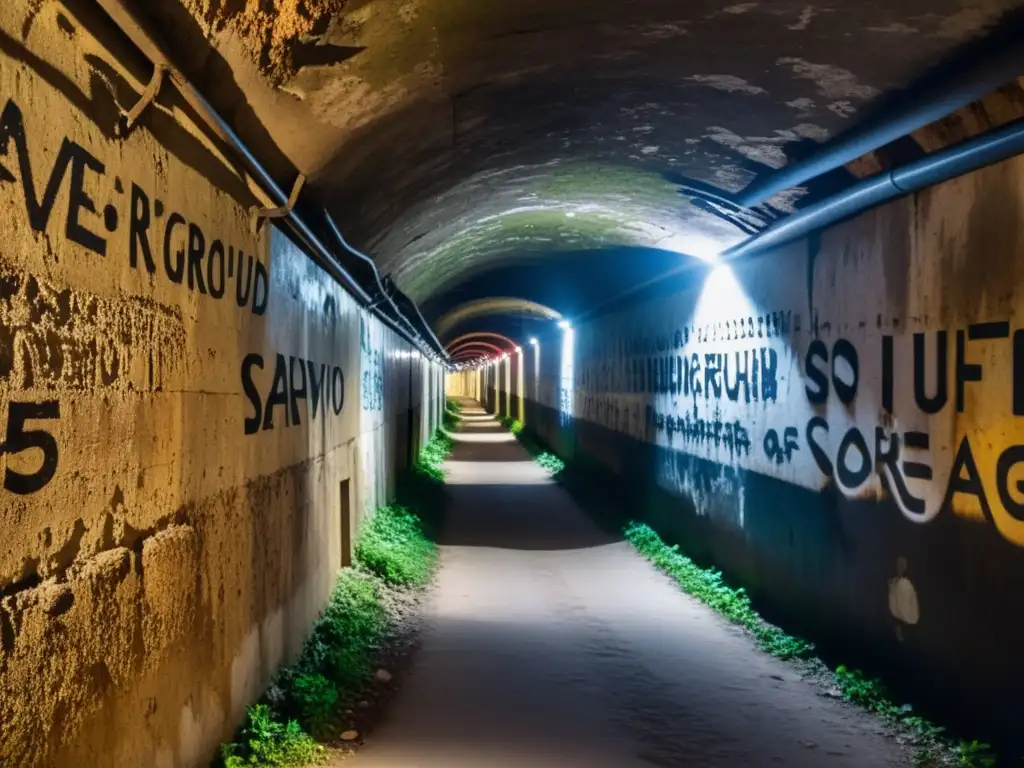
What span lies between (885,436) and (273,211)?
413 cm

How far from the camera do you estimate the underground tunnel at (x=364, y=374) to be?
2855 millimetres

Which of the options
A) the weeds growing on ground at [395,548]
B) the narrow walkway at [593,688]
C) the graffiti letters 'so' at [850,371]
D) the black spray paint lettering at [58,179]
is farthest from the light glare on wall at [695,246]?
the black spray paint lettering at [58,179]

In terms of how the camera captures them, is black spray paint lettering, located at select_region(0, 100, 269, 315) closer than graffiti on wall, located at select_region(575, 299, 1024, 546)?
Yes

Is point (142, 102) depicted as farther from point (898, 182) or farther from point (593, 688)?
point (593, 688)

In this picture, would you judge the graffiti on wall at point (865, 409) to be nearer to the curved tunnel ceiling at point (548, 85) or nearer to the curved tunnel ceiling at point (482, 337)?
the curved tunnel ceiling at point (548, 85)

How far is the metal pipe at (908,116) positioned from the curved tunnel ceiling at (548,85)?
98 mm

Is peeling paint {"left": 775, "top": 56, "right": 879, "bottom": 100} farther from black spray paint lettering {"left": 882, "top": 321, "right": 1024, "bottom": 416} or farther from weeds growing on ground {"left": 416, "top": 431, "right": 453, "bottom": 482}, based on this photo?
weeds growing on ground {"left": 416, "top": 431, "right": 453, "bottom": 482}

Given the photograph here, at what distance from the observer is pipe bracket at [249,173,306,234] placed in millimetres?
5016

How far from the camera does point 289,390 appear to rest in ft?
19.4

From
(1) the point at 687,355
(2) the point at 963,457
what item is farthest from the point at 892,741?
(1) the point at 687,355

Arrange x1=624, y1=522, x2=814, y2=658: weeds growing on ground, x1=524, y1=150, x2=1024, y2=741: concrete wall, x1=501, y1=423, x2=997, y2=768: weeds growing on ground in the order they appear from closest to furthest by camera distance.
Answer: x1=524, y1=150, x2=1024, y2=741: concrete wall → x1=501, y1=423, x2=997, y2=768: weeds growing on ground → x1=624, y1=522, x2=814, y2=658: weeds growing on ground

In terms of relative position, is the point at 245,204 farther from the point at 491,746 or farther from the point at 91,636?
the point at 491,746

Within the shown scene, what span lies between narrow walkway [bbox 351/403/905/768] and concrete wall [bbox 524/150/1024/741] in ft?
2.21

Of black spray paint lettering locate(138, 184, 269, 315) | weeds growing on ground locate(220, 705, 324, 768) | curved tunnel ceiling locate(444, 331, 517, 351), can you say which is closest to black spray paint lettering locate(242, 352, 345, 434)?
black spray paint lettering locate(138, 184, 269, 315)
